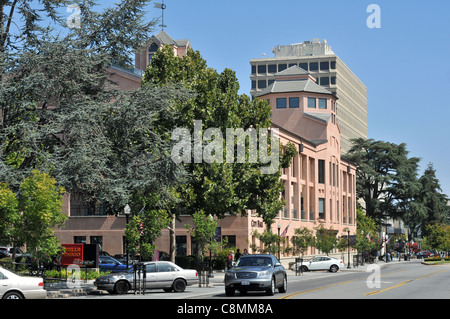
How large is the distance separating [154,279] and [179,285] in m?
1.29

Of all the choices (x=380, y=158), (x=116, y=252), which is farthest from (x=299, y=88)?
(x=116, y=252)

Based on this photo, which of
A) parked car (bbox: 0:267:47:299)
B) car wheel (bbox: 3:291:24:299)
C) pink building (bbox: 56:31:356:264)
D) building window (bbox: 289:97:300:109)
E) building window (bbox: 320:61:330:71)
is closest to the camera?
car wheel (bbox: 3:291:24:299)

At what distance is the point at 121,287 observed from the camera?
2855 centimetres

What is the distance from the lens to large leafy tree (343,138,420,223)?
9612 cm

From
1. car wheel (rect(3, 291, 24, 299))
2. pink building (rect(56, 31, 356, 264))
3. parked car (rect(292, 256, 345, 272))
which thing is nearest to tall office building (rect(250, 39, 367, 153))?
pink building (rect(56, 31, 356, 264))

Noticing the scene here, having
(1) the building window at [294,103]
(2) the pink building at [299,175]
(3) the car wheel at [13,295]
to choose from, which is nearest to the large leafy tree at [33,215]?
(3) the car wheel at [13,295]

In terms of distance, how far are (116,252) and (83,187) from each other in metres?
32.3

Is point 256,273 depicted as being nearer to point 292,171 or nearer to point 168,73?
point 168,73

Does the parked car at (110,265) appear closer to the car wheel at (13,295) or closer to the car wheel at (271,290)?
the car wheel at (271,290)

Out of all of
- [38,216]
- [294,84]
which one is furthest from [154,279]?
[294,84]

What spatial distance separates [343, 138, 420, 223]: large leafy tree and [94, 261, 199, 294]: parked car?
230 ft

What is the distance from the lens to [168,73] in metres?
44.2

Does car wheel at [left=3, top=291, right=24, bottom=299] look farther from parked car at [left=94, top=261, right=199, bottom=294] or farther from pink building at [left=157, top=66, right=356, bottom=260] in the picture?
pink building at [left=157, top=66, right=356, bottom=260]

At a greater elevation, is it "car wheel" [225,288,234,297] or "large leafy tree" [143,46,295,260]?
"large leafy tree" [143,46,295,260]
